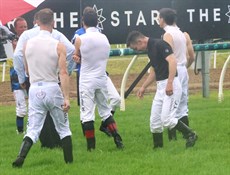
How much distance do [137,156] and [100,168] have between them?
0.98 meters

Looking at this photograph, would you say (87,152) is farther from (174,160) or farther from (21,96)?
(21,96)

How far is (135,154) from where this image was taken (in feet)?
34.6

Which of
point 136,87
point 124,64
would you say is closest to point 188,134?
point 136,87

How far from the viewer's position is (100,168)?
9.52 meters

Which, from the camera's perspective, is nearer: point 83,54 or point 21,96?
point 83,54

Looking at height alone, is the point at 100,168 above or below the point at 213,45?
below

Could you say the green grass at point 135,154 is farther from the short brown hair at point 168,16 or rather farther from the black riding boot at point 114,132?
the short brown hair at point 168,16

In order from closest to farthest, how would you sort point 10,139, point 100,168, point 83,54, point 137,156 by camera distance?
point 100,168 → point 137,156 → point 83,54 → point 10,139

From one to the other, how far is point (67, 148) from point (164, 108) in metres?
1.59

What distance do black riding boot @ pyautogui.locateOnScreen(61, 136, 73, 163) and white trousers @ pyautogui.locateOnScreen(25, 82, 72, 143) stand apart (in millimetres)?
71

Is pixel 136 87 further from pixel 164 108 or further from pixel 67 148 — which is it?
pixel 67 148

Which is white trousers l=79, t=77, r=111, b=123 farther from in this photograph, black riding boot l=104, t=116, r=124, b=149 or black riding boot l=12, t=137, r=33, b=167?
black riding boot l=12, t=137, r=33, b=167

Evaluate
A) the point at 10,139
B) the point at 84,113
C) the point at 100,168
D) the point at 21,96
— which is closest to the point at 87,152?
the point at 84,113

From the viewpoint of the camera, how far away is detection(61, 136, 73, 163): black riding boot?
984 centimetres
